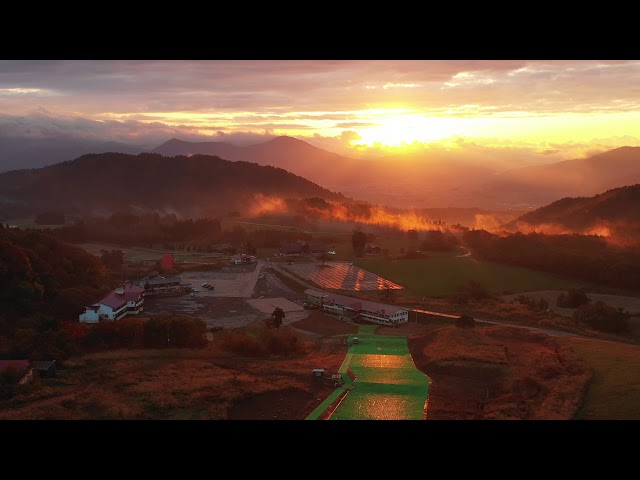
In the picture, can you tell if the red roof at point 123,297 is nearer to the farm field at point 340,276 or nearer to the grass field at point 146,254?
the farm field at point 340,276

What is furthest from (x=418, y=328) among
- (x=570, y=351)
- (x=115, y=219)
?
(x=115, y=219)

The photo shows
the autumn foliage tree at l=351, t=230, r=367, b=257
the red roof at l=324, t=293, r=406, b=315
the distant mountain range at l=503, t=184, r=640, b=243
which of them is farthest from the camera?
the distant mountain range at l=503, t=184, r=640, b=243

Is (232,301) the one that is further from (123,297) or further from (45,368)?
(45,368)

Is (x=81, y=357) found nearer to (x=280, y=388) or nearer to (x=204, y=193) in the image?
(x=280, y=388)

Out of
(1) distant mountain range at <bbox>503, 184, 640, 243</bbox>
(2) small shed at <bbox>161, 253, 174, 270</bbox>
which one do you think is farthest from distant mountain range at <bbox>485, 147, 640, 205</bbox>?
(2) small shed at <bbox>161, 253, 174, 270</bbox>

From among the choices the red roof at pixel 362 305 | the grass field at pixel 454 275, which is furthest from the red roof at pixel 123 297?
the grass field at pixel 454 275

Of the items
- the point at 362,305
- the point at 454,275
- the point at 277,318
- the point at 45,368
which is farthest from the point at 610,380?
the point at 454,275

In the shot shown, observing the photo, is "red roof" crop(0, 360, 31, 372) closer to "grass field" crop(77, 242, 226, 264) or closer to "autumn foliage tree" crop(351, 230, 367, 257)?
"grass field" crop(77, 242, 226, 264)

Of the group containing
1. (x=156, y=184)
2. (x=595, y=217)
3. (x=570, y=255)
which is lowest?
(x=570, y=255)
